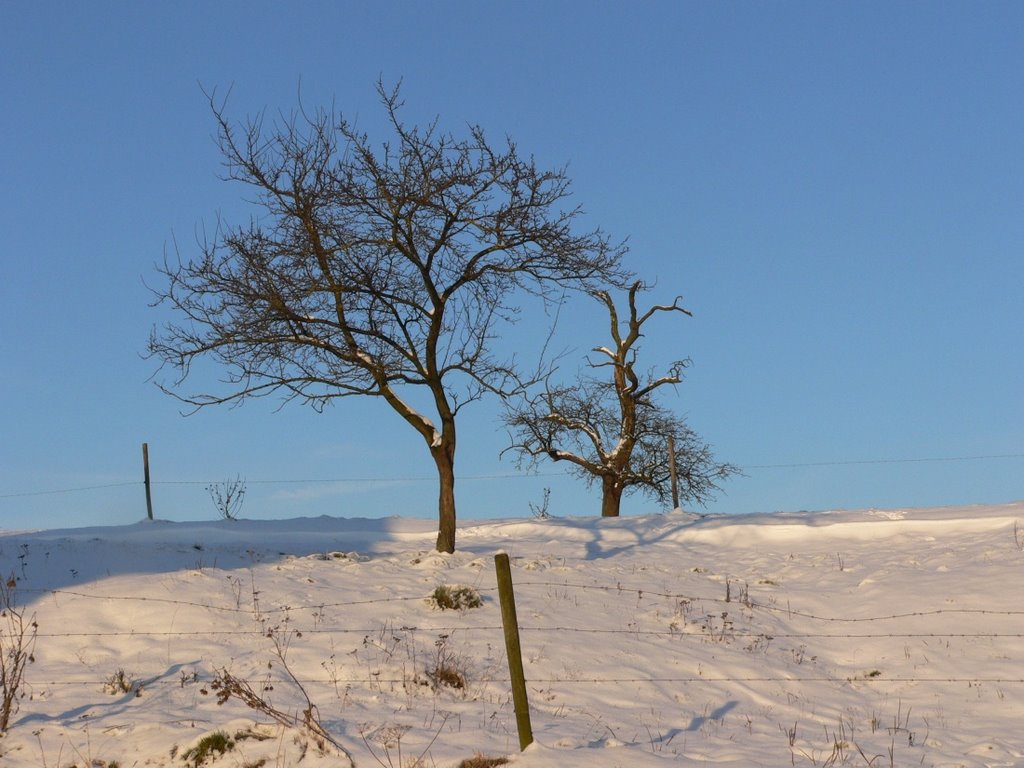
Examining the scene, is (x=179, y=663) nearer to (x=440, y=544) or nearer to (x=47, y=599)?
(x=47, y=599)

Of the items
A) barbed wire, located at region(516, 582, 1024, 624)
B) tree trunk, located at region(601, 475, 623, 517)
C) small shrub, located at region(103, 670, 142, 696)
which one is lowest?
small shrub, located at region(103, 670, 142, 696)

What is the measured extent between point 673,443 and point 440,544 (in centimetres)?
1401

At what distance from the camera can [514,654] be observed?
26.6ft

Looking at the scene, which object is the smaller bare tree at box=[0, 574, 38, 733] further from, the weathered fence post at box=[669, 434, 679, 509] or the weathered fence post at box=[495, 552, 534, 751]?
the weathered fence post at box=[669, 434, 679, 509]

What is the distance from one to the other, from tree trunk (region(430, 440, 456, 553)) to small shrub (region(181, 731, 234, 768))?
972cm

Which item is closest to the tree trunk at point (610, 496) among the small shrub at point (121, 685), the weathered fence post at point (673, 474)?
the weathered fence post at point (673, 474)

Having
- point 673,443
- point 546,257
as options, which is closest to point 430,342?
point 546,257

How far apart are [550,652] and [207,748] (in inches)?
201

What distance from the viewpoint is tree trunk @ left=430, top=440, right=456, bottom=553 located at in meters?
17.9

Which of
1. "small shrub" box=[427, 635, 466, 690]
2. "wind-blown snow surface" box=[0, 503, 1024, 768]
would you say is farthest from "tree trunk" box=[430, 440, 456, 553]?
"small shrub" box=[427, 635, 466, 690]

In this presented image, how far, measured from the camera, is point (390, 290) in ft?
60.3

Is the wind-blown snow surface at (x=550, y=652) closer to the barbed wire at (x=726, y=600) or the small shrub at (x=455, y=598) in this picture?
the barbed wire at (x=726, y=600)

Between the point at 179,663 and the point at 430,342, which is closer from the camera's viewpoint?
the point at 179,663

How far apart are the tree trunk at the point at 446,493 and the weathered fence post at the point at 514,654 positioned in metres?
9.63
